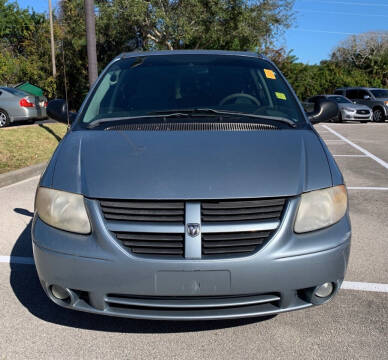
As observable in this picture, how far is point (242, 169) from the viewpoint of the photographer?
97.8 inches

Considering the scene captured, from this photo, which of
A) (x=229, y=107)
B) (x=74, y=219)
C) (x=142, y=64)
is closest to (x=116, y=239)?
(x=74, y=219)

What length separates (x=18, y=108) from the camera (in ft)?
46.3

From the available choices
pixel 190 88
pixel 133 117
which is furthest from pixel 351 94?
pixel 133 117

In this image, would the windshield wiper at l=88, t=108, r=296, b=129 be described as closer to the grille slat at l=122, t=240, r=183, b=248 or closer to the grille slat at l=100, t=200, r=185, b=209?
the grille slat at l=100, t=200, r=185, b=209

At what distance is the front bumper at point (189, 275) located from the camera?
223 cm

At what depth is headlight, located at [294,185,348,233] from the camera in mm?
2379

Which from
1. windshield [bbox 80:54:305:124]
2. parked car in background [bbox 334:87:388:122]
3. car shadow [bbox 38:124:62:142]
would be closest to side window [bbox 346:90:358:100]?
parked car in background [bbox 334:87:388:122]

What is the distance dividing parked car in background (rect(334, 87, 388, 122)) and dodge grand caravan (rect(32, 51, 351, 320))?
68.7 ft

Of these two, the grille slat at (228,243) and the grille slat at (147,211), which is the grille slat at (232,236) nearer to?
the grille slat at (228,243)

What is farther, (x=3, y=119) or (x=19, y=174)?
(x=3, y=119)

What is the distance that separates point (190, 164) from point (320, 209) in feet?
2.45

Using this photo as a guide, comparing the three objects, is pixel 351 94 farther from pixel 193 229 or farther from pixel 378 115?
pixel 193 229

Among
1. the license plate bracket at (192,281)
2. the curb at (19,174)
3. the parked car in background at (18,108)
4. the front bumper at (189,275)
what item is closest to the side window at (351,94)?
the parked car in background at (18,108)

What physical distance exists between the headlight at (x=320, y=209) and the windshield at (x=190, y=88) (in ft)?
3.06
